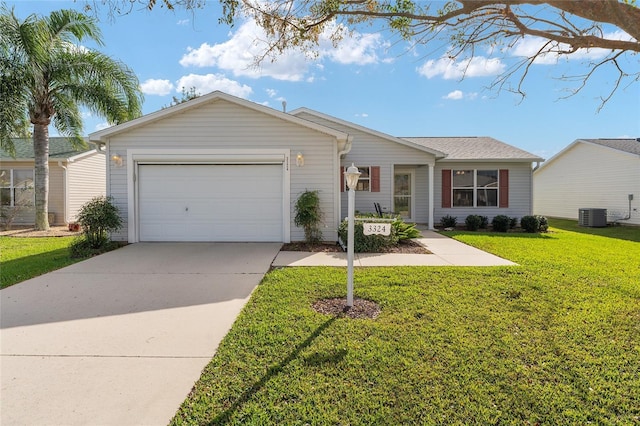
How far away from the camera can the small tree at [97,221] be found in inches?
303

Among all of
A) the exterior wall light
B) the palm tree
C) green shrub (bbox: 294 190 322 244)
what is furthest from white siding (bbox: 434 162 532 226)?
the palm tree

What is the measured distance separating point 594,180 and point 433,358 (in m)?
18.9

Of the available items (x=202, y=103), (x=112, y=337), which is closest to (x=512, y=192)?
(x=202, y=103)

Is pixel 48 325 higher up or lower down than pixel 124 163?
lower down

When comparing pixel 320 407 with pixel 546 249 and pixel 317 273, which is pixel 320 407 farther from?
pixel 546 249

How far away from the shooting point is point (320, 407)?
2262 millimetres

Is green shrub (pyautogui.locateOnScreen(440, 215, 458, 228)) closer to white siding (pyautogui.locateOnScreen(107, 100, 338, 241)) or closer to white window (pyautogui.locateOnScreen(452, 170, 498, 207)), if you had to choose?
white window (pyautogui.locateOnScreen(452, 170, 498, 207))

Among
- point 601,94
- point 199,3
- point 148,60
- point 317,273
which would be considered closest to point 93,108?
point 148,60

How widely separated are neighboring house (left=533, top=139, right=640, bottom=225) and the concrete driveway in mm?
16947

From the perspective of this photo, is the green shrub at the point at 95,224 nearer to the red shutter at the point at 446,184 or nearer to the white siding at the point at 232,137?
the white siding at the point at 232,137

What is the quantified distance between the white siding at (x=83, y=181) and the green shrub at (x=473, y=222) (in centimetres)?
1598

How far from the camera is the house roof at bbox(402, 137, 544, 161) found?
13008mm

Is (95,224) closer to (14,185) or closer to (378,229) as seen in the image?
(378,229)

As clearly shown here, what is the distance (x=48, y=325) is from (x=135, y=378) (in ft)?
6.03
